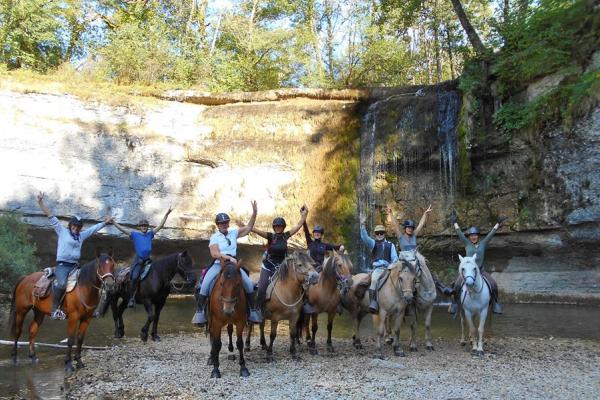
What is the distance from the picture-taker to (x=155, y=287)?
11.4 metres

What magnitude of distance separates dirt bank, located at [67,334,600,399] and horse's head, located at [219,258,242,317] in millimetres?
1102

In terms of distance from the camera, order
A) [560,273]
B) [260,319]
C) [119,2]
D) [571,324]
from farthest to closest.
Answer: [119,2], [560,273], [571,324], [260,319]

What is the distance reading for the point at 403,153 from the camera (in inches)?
800

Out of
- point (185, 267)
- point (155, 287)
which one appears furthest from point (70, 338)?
point (185, 267)

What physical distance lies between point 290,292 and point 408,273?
2.10 metres

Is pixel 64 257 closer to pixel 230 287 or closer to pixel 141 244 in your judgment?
pixel 141 244

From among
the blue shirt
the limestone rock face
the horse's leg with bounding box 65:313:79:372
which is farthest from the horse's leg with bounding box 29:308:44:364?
the limestone rock face

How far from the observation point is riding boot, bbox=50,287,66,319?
8.60 metres

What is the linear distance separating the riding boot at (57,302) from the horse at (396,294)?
5.57 metres

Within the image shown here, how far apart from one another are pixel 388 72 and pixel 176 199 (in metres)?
17.6

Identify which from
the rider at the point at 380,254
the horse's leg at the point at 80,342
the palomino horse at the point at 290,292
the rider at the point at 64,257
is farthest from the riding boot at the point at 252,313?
the rider at the point at 64,257

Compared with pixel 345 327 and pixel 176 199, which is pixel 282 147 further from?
pixel 345 327

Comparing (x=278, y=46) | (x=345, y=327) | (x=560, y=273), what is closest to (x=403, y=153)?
(x=560, y=273)

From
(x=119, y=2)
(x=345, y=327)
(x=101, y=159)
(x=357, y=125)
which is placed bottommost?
(x=345, y=327)
